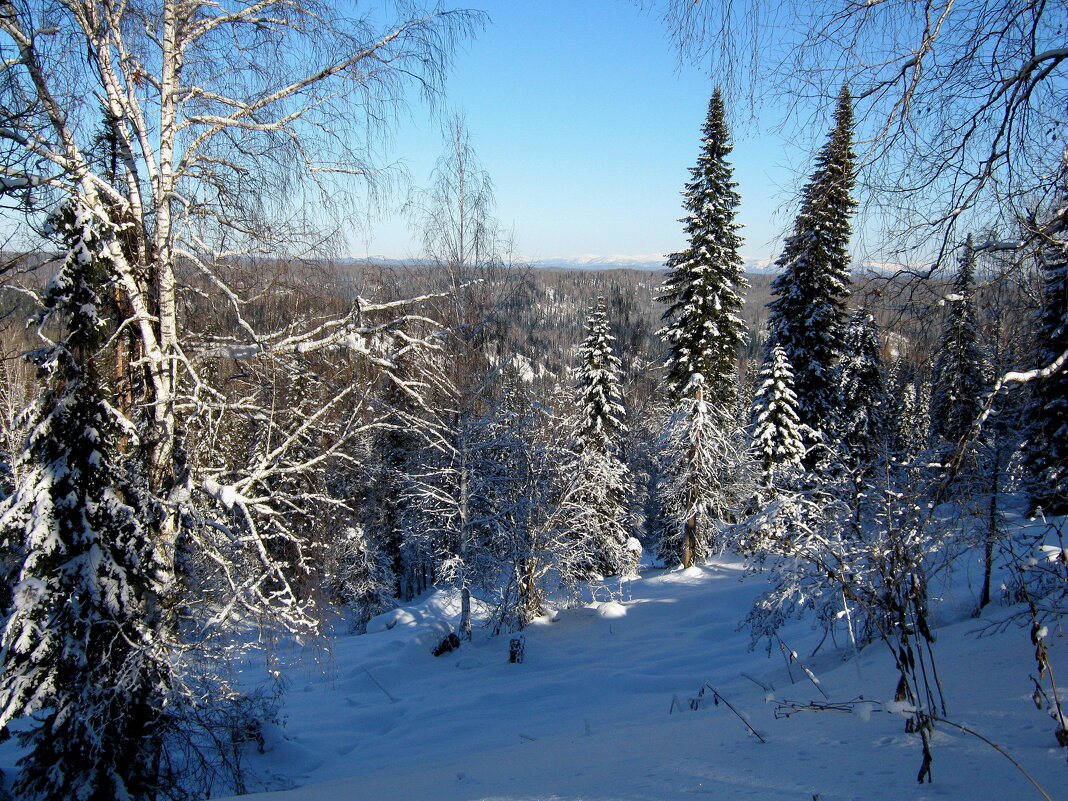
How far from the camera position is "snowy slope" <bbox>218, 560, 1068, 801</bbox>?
2988 millimetres

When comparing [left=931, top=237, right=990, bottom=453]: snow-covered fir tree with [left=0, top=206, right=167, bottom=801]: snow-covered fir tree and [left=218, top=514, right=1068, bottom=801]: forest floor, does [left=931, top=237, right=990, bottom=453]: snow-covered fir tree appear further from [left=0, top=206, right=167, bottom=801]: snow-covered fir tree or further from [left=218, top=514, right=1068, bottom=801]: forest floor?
[left=0, top=206, right=167, bottom=801]: snow-covered fir tree

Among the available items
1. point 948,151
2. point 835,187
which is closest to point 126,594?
point 835,187

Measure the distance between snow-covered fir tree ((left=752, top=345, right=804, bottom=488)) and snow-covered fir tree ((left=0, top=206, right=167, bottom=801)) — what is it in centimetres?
1994

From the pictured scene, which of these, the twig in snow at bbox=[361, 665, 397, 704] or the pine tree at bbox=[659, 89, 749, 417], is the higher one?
the pine tree at bbox=[659, 89, 749, 417]

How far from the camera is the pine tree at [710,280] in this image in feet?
63.8

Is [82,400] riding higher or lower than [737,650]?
higher

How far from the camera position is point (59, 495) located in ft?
15.8

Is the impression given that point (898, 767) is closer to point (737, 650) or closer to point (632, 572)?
point (737, 650)

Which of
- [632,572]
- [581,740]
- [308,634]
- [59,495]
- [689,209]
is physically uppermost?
[689,209]

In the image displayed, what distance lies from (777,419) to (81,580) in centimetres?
2140

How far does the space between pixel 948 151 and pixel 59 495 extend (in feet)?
22.6

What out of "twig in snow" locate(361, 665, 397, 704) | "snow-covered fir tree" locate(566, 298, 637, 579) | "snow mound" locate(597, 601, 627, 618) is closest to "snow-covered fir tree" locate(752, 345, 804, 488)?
"snow-covered fir tree" locate(566, 298, 637, 579)

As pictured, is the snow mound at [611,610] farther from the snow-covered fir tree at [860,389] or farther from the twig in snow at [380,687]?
the snow-covered fir tree at [860,389]

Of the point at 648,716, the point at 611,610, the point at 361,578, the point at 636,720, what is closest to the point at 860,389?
the point at 611,610
